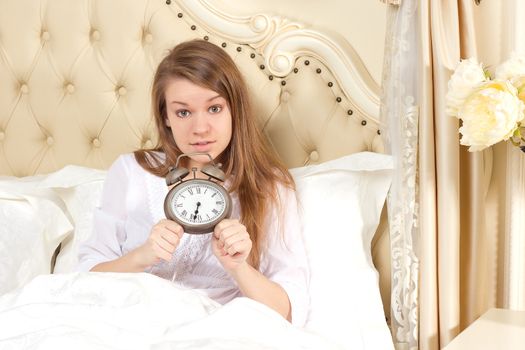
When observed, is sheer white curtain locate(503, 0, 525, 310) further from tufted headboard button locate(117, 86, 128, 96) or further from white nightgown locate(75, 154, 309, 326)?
tufted headboard button locate(117, 86, 128, 96)

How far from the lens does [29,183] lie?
2.17m

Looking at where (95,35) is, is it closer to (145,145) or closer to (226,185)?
(145,145)

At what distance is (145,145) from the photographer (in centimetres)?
229

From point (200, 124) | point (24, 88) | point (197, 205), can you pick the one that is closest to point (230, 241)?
point (197, 205)

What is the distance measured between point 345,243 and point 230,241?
418 mm

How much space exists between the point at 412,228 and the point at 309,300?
303 mm

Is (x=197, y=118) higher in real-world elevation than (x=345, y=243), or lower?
higher

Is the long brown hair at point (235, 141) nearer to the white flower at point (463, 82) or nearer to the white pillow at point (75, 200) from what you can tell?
the white pillow at point (75, 200)

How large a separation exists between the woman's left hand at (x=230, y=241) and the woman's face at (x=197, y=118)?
0.32m

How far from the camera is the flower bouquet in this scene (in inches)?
59.4

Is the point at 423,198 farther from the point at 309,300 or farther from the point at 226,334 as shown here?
the point at 226,334

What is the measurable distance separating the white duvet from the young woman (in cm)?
18

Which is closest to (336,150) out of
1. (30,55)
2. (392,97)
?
(392,97)

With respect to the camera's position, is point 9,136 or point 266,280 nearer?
point 266,280
